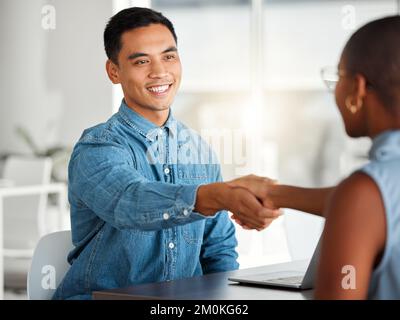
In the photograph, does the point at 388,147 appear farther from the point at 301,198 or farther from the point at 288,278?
the point at 288,278

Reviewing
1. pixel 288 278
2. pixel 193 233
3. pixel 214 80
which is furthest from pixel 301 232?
pixel 214 80

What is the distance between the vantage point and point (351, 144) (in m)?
5.97

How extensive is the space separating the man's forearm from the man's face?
0.48m

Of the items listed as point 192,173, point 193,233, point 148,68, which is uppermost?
point 148,68

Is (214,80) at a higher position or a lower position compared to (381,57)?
higher

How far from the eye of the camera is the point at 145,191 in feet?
5.18

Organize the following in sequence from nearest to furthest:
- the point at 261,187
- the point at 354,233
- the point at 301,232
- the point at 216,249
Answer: the point at 354,233 < the point at 261,187 < the point at 216,249 < the point at 301,232

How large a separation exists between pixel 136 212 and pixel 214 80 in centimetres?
439

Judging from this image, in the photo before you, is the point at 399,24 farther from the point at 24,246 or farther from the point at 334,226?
the point at 24,246

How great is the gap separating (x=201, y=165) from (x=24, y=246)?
3.03 metres

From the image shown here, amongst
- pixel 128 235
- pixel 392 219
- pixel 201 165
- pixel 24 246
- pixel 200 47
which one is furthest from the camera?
pixel 200 47

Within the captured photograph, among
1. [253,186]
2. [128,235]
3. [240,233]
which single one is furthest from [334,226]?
[240,233]

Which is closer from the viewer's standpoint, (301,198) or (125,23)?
(301,198)

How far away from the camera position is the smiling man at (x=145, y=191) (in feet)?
5.14
